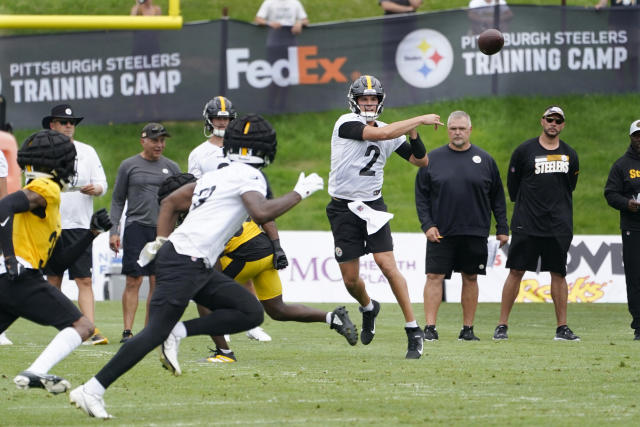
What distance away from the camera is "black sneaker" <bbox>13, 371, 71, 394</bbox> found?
6477mm

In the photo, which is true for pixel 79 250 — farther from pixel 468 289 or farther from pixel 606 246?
pixel 606 246

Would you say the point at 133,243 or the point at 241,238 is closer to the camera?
the point at 241,238

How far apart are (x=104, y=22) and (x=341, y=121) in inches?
158

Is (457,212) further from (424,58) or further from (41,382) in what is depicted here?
(424,58)

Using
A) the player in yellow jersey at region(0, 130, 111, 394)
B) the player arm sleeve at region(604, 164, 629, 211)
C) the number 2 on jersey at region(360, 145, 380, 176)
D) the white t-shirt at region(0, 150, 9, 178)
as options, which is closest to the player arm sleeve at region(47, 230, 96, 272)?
the player in yellow jersey at region(0, 130, 111, 394)

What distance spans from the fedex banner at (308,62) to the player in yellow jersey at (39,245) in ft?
47.8

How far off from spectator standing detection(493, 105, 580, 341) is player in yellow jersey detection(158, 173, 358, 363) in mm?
3081

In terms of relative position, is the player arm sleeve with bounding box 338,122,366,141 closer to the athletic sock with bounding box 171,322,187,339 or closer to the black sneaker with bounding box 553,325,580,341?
the athletic sock with bounding box 171,322,187,339

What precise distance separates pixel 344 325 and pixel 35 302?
2548mm

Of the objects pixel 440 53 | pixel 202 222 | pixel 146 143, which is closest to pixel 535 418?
pixel 202 222

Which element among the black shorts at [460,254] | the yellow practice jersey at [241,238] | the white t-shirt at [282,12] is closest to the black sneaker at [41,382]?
the yellow practice jersey at [241,238]

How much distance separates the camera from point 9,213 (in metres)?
6.78

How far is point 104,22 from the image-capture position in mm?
12477

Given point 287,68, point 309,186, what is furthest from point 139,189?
point 287,68
